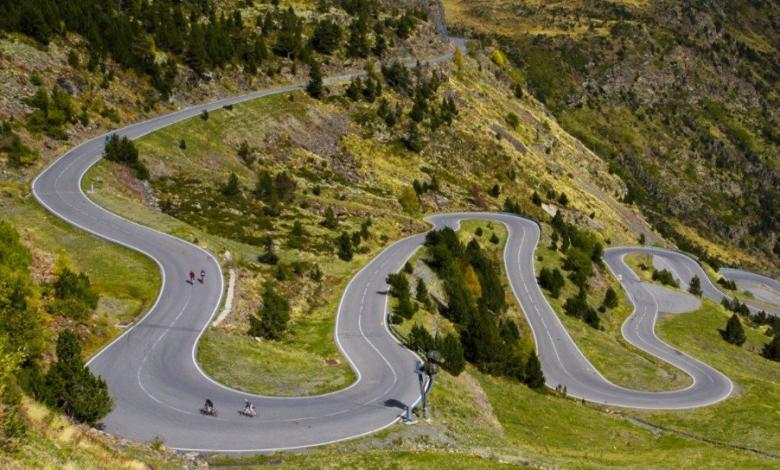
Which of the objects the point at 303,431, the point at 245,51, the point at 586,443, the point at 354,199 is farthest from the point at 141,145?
the point at 586,443

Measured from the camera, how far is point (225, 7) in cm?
12444

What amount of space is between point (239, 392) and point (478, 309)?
2981 cm

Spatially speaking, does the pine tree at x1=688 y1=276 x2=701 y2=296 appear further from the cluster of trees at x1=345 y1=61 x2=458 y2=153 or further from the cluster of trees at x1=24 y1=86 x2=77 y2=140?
the cluster of trees at x1=24 y1=86 x2=77 y2=140

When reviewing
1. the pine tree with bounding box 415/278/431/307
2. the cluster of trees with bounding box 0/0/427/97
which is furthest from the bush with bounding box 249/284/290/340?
the cluster of trees with bounding box 0/0/427/97

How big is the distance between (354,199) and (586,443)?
52.0 meters

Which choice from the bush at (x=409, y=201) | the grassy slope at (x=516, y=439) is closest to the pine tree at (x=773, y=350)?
the grassy slope at (x=516, y=439)

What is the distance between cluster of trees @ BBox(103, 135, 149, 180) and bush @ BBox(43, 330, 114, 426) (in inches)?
1787

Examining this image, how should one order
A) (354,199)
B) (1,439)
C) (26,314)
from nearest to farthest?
(1,439) < (26,314) < (354,199)

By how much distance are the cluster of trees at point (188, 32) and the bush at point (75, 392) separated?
68395 mm

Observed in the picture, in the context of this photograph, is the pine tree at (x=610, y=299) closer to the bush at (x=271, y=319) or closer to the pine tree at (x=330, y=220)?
the pine tree at (x=330, y=220)

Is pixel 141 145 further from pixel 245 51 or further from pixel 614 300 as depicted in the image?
pixel 614 300

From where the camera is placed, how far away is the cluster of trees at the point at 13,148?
194ft

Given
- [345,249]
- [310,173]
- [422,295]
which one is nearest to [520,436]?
[422,295]

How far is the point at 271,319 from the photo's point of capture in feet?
140
